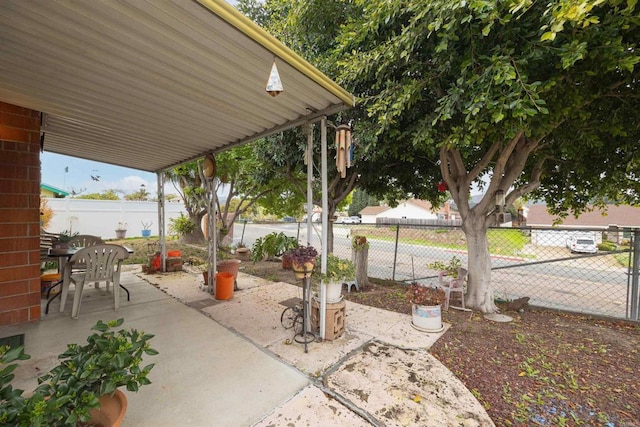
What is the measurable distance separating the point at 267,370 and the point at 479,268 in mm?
3463

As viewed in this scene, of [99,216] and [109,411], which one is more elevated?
[99,216]

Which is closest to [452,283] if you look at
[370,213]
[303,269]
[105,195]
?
[303,269]

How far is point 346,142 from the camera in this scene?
2.76 metres

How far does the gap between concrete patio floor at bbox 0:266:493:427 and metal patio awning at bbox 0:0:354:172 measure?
2603mm

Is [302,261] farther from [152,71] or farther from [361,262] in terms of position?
[361,262]

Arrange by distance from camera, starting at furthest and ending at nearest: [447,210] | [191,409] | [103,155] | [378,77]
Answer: [447,210] < [103,155] < [378,77] < [191,409]

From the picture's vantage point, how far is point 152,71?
2195 mm

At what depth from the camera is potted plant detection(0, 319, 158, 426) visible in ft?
3.50

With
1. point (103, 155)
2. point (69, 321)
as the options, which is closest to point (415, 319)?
point (69, 321)

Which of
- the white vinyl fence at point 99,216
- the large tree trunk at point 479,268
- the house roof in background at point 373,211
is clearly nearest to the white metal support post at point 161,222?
the large tree trunk at point 479,268

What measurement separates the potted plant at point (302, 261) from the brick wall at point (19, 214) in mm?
3435

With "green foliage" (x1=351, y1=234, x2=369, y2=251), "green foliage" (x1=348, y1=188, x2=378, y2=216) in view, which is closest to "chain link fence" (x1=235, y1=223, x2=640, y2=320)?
"green foliage" (x1=351, y1=234, x2=369, y2=251)

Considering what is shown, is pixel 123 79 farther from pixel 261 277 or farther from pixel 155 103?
pixel 261 277

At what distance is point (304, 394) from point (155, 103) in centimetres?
325
